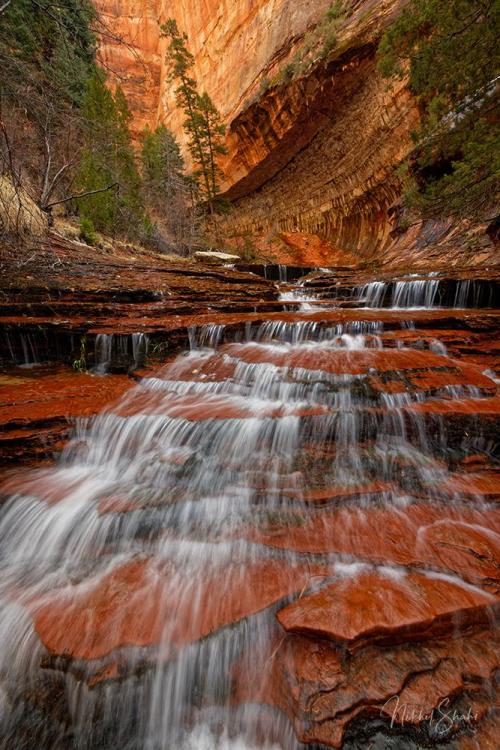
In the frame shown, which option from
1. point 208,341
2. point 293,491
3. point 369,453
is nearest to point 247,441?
point 293,491

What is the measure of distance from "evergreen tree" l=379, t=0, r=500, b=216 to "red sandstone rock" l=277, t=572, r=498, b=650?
237 inches

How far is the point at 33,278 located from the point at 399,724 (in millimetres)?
7610

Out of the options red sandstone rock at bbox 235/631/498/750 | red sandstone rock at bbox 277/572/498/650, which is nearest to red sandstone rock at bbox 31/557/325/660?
red sandstone rock at bbox 277/572/498/650

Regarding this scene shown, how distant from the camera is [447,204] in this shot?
20.4 ft

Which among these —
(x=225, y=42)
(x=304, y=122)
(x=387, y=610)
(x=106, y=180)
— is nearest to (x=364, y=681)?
(x=387, y=610)

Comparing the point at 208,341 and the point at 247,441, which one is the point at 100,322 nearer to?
the point at 208,341

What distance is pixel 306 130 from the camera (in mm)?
19047

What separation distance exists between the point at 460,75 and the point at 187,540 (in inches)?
323

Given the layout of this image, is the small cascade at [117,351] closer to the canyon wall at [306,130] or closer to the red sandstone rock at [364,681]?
the red sandstone rock at [364,681]

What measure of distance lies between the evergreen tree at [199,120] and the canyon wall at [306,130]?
1048 millimetres

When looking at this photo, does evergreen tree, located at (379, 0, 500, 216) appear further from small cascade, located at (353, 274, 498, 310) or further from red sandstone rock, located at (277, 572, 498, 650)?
red sandstone rock, located at (277, 572, 498, 650)

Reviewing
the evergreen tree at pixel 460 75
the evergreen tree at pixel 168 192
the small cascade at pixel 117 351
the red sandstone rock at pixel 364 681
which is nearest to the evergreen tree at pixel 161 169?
the evergreen tree at pixel 168 192

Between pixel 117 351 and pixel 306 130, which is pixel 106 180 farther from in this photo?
pixel 306 130

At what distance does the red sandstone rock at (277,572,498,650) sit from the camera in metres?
1.66
